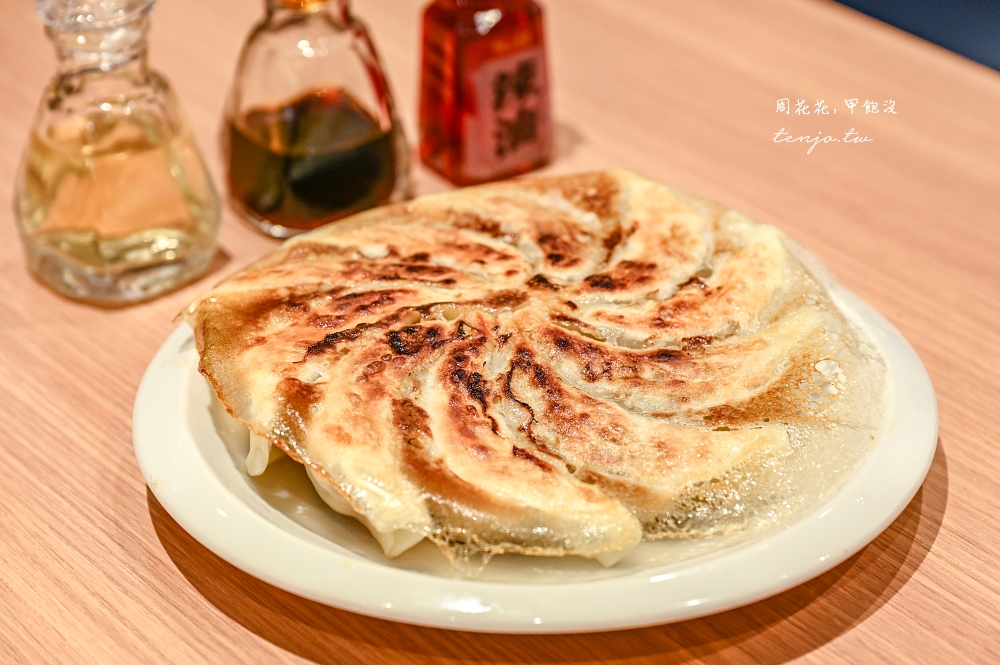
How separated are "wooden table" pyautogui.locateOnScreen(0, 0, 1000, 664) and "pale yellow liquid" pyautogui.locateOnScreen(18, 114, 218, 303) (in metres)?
0.05

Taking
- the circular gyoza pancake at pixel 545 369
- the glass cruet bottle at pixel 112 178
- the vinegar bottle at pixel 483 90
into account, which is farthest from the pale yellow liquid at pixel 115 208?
the vinegar bottle at pixel 483 90

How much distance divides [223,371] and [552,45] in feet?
5.38

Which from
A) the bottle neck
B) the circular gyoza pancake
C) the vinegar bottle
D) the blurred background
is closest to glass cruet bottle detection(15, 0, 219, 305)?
the bottle neck

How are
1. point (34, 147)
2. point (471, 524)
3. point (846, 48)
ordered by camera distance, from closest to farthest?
point (471, 524) < point (34, 147) < point (846, 48)

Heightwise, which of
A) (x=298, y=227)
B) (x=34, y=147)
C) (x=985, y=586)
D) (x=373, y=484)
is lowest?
(x=985, y=586)

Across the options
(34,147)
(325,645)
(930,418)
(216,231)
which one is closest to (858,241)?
(930,418)

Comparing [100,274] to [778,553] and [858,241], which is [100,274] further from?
[858,241]

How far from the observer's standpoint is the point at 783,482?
40.1 inches

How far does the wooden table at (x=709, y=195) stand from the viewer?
3.39 ft

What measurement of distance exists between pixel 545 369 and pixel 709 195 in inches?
36.8

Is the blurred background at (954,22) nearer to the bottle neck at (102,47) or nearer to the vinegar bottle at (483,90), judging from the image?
the vinegar bottle at (483,90)

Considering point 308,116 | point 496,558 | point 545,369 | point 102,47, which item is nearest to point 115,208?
point 102,47

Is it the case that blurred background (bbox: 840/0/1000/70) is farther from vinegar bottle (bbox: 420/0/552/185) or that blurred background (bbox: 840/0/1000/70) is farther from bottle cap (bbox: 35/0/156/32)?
bottle cap (bbox: 35/0/156/32)

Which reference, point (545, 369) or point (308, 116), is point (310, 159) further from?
point (545, 369)
